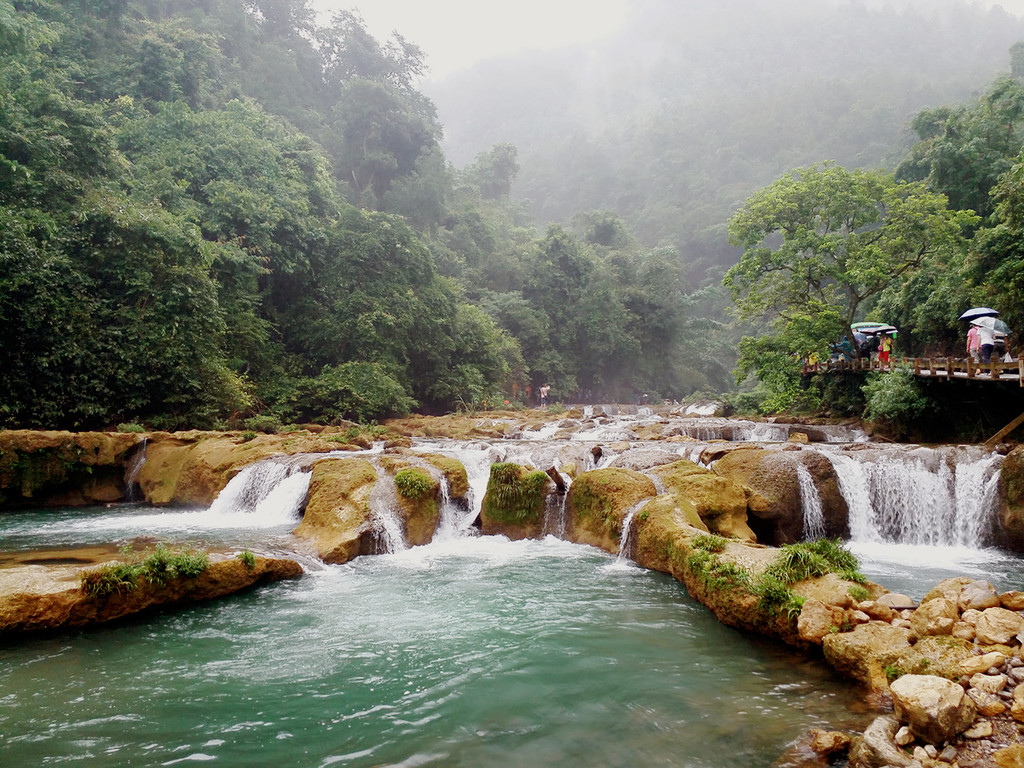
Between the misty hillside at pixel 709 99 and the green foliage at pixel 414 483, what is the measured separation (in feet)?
152

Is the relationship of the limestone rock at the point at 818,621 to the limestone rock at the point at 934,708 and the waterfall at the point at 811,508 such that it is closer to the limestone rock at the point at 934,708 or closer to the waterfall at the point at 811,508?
the limestone rock at the point at 934,708

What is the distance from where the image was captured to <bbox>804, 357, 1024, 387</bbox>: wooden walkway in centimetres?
1194

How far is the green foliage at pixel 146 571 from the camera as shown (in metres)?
6.52

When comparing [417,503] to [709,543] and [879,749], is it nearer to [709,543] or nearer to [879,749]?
[709,543]

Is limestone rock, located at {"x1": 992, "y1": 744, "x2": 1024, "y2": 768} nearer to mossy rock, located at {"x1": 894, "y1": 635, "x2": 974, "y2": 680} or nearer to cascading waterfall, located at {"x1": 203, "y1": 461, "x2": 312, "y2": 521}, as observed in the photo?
mossy rock, located at {"x1": 894, "y1": 635, "x2": 974, "y2": 680}

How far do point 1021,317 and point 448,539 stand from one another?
14.8m

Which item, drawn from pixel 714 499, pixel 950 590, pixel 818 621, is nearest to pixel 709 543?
pixel 818 621

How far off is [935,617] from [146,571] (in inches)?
310

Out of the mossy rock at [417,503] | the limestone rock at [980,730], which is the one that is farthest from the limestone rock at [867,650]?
the mossy rock at [417,503]

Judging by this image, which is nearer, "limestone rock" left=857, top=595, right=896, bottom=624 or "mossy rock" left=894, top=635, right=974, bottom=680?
"mossy rock" left=894, top=635, right=974, bottom=680

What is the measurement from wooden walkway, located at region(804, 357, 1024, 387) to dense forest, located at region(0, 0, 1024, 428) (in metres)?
1.70

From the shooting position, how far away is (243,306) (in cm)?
2161

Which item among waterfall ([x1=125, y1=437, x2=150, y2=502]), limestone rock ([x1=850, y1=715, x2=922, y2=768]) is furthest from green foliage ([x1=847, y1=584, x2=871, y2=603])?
waterfall ([x1=125, y1=437, x2=150, y2=502])

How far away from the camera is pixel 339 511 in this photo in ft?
32.6
